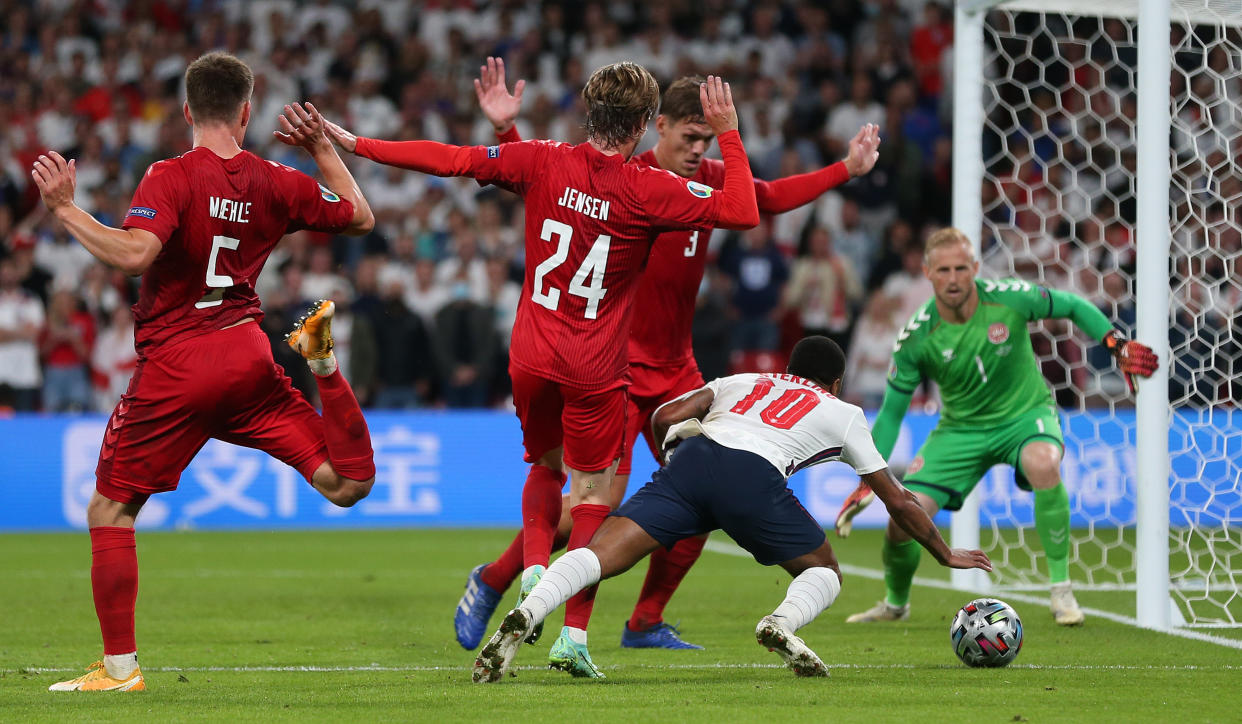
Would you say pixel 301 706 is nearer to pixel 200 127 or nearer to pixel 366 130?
pixel 200 127

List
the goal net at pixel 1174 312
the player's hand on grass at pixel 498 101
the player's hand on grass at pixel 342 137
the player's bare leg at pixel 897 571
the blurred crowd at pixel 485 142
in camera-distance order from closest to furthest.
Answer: the player's hand on grass at pixel 342 137 < the player's hand on grass at pixel 498 101 < the player's bare leg at pixel 897 571 < the goal net at pixel 1174 312 < the blurred crowd at pixel 485 142

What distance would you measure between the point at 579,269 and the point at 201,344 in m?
1.37

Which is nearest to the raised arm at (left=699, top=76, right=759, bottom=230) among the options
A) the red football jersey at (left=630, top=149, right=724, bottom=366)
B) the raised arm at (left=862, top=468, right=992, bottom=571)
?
the raised arm at (left=862, top=468, right=992, bottom=571)

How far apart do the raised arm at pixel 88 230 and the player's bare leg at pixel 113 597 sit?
0.91 metres

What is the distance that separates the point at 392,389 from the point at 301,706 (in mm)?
9934

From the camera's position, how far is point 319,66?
17.9 metres

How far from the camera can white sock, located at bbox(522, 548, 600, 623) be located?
5.07m

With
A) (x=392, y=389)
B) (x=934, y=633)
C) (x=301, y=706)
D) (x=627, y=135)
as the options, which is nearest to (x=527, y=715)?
(x=301, y=706)

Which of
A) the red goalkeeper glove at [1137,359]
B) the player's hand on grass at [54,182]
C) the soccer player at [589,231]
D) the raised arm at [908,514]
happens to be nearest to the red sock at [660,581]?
the soccer player at [589,231]

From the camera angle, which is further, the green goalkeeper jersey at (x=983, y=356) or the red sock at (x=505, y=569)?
the green goalkeeper jersey at (x=983, y=356)

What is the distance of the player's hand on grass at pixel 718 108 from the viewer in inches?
221

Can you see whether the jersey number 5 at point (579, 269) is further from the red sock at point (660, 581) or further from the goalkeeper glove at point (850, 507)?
the red sock at point (660, 581)

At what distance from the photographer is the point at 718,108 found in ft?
18.4

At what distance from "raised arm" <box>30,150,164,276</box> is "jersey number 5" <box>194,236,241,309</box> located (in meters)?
0.32
